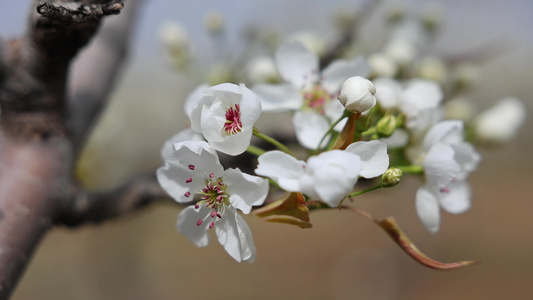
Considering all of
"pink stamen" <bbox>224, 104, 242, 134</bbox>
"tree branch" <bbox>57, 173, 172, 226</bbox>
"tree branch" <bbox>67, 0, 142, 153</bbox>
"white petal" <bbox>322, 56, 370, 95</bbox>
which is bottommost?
"tree branch" <bbox>57, 173, 172, 226</bbox>

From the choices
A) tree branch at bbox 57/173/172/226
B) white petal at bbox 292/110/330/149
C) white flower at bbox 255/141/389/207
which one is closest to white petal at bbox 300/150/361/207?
white flower at bbox 255/141/389/207

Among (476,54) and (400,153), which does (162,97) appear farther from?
(400,153)

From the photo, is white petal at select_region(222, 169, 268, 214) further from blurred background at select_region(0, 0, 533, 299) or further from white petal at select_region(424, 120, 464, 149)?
blurred background at select_region(0, 0, 533, 299)

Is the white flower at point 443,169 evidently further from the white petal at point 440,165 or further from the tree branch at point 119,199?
the tree branch at point 119,199

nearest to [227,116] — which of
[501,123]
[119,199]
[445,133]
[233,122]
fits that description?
[233,122]

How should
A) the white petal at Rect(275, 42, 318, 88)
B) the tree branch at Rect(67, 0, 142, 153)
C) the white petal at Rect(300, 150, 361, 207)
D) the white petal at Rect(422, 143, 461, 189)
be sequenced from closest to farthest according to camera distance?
the white petal at Rect(300, 150, 361, 207), the white petal at Rect(422, 143, 461, 189), the white petal at Rect(275, 42, 318, 88), the tree branch at Rect(67, 0, 142, 153)

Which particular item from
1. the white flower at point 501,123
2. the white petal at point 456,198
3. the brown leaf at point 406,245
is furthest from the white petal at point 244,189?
the white flower at point 501,123
